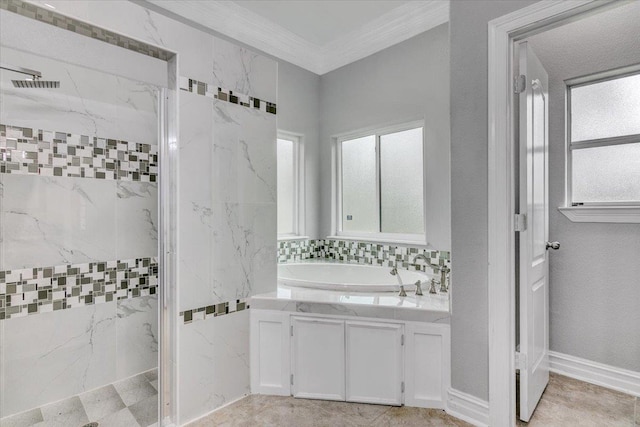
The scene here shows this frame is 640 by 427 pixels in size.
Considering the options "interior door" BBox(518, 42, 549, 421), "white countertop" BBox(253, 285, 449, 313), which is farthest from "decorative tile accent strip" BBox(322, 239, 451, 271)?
"interior door" BBox(518, 42, 549, 421)

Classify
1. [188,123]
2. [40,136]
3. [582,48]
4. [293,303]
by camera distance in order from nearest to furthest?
1. [40,136]
2. [188,123]
3. [293,303]
4. [582,48]

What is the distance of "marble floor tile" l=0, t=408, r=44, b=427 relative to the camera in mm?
1404

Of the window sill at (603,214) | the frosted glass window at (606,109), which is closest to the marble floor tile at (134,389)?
the window sill at (603,214)

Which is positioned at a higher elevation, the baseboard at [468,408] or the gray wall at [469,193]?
the gray wall at [469,193]

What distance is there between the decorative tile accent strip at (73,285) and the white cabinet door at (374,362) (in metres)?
1.17

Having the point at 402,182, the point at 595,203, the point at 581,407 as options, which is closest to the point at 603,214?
the point at 595,203

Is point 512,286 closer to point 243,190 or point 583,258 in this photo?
point 583,258

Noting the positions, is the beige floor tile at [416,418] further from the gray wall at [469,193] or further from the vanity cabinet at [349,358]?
the gray wall at [469,193]

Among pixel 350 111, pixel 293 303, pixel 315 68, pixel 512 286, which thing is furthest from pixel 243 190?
pixel 315 68

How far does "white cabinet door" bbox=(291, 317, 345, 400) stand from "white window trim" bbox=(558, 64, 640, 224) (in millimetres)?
1823

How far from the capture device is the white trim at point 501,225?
5.66ft

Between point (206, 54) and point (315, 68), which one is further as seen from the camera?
point (315, 68)

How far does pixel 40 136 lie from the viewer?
148 cm

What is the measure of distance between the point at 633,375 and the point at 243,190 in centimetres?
276
